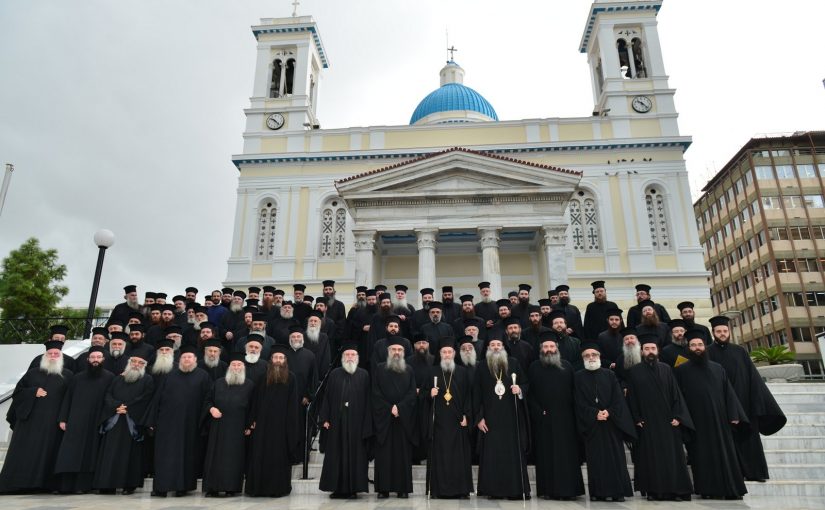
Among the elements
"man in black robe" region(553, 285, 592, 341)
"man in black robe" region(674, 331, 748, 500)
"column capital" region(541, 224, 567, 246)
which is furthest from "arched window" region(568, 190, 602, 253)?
"man in black robe" region(674, 331, 748, 500)

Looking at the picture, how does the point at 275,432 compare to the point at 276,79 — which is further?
the point at 276,79

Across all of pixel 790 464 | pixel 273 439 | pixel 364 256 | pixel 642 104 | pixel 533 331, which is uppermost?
pixel 642 104

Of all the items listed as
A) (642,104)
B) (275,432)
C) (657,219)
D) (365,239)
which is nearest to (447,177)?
(365,239)

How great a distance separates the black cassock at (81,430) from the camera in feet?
22.0

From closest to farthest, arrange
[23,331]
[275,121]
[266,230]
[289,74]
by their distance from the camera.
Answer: [23,331] < [266,230] < [275,121] < [289,74]

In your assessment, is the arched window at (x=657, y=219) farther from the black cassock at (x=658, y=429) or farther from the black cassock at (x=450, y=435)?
the black cassock at (x=450, y=435)

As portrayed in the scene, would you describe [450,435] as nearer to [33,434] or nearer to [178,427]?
[178,427]

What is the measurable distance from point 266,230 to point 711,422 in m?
18.7

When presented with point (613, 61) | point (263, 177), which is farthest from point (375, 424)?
point (613, 61)

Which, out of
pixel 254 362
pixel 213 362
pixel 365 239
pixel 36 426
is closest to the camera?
pixel 36 426

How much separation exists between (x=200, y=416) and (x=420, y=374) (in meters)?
3.03

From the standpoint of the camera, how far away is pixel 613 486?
19.5 feet

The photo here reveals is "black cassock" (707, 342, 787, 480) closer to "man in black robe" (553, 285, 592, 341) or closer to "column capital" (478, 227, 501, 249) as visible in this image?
"man in black robe" (553, 285, 592, 341)

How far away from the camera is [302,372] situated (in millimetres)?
7566
